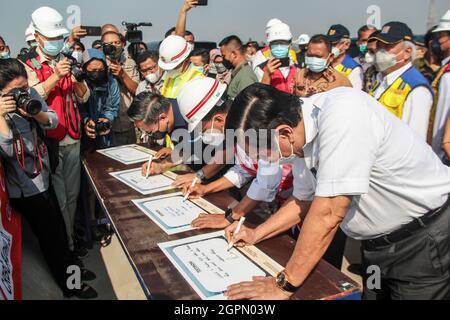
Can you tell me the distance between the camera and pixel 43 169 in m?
2.50

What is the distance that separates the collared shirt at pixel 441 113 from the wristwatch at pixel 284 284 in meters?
2.04

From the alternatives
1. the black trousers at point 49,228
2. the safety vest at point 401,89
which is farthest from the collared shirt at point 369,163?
the black trousers at point 49,228

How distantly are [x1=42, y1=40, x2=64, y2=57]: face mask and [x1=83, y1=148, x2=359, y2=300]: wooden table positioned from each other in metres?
1.52

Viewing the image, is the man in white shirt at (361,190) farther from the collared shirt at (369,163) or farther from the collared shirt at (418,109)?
the collared shirt at (418,109)

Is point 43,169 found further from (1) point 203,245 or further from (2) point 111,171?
(1) point 203,245

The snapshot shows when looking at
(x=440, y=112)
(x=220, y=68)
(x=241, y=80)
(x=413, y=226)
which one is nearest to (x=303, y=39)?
(x=220, y=68)

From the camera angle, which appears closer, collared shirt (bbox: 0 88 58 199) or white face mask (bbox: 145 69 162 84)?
collared shirt (bbox: 0 88 58 199)

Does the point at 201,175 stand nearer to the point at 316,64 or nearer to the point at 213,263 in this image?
the point at 213,263

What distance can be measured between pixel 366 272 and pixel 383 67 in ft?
6.02

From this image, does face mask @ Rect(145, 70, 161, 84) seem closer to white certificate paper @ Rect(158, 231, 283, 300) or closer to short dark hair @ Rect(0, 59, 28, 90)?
short dark hair @ Rect(0, 59, 28, 90)

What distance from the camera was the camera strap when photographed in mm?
2219

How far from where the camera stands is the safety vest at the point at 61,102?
2.95m

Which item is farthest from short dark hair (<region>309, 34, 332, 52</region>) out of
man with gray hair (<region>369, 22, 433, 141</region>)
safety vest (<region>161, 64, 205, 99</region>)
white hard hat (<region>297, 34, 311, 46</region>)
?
white hard hat (<region>297, 34, 311, 46</region>)
